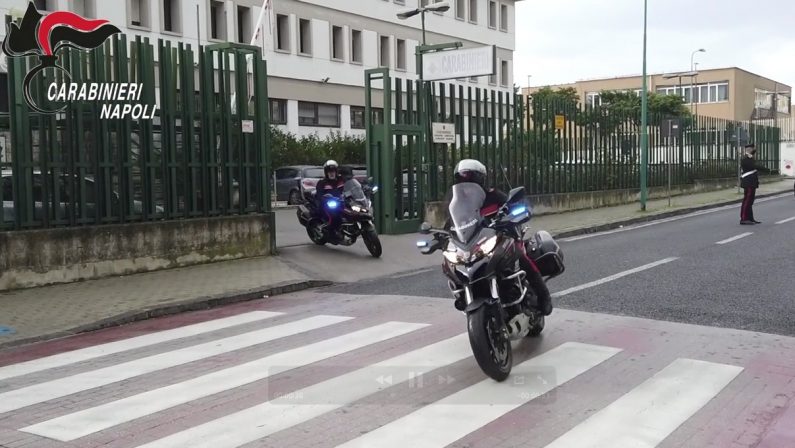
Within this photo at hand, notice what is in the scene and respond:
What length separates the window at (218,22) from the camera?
36500mm

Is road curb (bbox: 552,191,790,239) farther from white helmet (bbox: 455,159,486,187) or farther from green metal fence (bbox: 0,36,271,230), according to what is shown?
white helmet (bbox: 455,159,486,187)

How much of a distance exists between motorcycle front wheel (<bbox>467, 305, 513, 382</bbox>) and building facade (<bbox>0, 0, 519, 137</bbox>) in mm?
28209

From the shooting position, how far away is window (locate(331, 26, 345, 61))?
42.1m

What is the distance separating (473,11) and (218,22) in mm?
20864

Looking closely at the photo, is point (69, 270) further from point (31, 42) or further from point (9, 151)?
point (31, 42)

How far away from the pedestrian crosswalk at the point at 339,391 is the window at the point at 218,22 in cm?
3133

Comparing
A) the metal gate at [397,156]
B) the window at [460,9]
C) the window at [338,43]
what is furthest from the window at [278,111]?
the metal gate at [397,156]

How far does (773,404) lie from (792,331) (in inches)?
92.4

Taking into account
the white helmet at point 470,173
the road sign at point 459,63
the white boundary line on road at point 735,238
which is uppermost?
the road sign at point 459,63

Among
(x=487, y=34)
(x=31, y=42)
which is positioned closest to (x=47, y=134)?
(x=31, y=42)

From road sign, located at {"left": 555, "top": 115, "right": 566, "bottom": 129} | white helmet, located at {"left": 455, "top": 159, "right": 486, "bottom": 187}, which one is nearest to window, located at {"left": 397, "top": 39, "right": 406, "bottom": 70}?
road sign, located at {"left": 555, "top": 115, "right": 566, "bottom": 129}

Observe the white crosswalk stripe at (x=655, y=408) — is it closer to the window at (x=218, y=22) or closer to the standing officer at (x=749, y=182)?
the standing officer at (x=749, y=182)

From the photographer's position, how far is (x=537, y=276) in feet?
20.8

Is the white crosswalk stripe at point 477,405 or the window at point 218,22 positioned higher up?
the window at point 218,22
